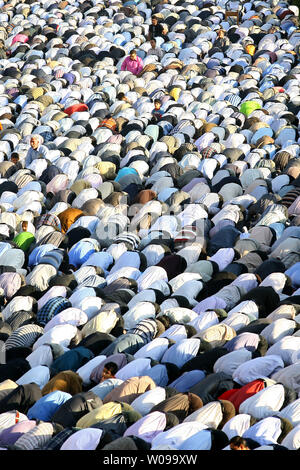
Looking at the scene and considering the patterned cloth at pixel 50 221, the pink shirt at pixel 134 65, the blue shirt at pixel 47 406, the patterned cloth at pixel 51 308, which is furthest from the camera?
the pink shirt at pixel 134 65

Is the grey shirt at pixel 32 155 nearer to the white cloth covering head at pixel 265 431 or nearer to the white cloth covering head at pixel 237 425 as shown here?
the white cloth covering head at pixel 237 425

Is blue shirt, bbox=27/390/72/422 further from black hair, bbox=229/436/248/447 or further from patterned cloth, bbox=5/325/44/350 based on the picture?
black hair, bbox=229/436/248/447

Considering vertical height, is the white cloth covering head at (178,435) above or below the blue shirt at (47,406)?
above

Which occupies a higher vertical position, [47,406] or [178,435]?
[178,435]

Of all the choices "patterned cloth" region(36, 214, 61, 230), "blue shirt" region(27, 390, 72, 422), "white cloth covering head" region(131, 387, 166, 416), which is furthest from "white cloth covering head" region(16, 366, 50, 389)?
"patterned cloth" region(36, 214, 61, 230)

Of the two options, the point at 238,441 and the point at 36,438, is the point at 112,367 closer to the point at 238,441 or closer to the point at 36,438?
the point at 36,438

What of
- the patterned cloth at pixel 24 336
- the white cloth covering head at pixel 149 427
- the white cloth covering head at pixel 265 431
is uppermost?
the white cloth covering head at pixel 265 431

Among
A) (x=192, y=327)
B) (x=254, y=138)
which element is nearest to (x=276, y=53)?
(x=254, y=138)

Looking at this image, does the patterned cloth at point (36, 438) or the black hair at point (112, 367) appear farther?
the black hair at point (112, 367)

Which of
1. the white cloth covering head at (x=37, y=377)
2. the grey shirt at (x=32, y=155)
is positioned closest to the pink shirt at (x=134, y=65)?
the grey shirt at (x=32, y=155)

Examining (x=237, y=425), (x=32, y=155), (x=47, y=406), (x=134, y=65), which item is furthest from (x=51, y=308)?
(x=134, y=65)

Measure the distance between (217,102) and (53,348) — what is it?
26.7 ft

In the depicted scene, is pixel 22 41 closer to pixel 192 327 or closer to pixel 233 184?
pixel 233 184
